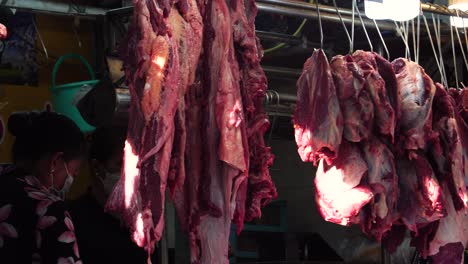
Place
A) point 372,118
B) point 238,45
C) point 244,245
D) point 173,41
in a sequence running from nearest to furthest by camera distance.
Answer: point 173,41
point 238,45
point 372,118
point 244,245

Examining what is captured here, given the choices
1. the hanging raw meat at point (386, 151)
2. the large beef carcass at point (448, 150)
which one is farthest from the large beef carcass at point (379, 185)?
the large beef carcass at point (448, 150)

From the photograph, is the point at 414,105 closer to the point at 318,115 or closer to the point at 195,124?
the point at 318,115

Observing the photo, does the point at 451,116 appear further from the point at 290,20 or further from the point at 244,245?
the point at 244,245

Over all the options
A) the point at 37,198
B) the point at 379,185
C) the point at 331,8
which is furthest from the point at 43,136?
the point at 331,8

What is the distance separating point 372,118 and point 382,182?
305 mm

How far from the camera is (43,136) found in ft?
12.0

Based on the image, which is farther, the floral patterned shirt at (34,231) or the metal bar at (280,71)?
the metal bar at (280,71)

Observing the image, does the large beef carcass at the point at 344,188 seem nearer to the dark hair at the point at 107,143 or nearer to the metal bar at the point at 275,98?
the metal bar at the point at 275,98

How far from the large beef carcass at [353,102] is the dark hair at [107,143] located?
4.75 feet

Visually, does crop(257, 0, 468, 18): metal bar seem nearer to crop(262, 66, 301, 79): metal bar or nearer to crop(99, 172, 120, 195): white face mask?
crop(262, 66, 301, 79): metal bar

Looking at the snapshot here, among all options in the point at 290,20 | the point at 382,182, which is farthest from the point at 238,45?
the point at 290,20

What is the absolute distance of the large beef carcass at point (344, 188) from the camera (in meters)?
3.51

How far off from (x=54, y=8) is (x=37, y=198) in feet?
5.40

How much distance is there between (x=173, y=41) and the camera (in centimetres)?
294
